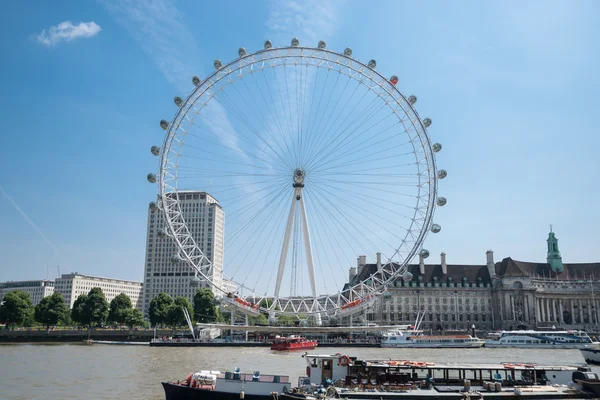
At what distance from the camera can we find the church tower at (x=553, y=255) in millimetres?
152500

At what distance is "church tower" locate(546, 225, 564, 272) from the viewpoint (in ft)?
500

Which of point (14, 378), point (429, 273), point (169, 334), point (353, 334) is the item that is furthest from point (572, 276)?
point (14, 378)

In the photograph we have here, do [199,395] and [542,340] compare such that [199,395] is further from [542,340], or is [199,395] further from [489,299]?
[489,299]

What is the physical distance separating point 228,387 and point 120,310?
91.4 metres

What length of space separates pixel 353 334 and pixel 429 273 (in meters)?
44.3

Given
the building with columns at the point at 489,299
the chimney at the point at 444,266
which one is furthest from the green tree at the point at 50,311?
the chimney at the point at 444,266

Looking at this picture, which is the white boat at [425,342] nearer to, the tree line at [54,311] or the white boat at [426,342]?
the white boat at [426,342]

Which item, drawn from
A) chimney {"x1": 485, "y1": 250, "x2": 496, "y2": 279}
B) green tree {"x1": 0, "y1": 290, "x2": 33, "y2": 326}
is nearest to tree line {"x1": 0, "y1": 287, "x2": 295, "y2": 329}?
green tree {"x1": 0, "y1": 290, "x2": 33, "y2": 326}

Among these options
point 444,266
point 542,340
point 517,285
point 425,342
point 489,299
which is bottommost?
point 425,342

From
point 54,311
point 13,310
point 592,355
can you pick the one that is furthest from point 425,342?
point 13,310

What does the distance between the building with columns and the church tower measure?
4799 mm

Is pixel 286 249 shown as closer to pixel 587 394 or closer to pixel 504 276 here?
pixel 587 394

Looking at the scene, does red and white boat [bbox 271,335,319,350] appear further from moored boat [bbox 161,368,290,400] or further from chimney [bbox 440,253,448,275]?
chimney [bbox 440,253,448,275]

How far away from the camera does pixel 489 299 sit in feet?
476
